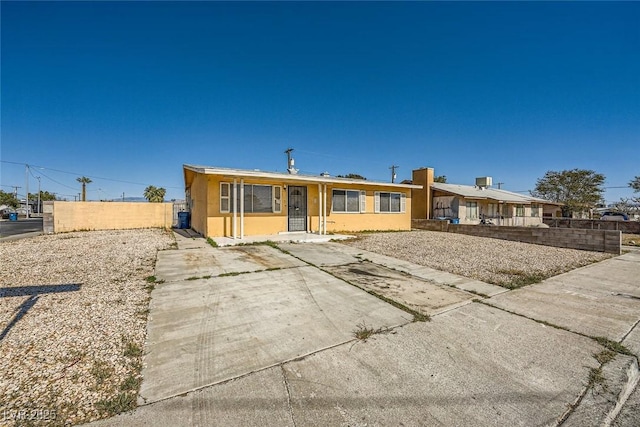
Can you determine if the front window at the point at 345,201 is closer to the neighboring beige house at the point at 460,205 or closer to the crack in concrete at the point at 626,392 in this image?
the neighboring beige house at the point at 460,205

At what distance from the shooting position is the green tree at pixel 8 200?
139 ft

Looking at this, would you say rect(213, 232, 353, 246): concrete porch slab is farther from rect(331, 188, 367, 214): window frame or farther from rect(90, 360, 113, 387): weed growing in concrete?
rect(90, 360, 113, 387): weed growing in concrete

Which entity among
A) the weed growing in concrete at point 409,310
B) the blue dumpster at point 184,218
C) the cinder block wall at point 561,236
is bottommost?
the weed growing in concrete at point 409,310

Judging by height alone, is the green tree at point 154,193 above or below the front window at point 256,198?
above

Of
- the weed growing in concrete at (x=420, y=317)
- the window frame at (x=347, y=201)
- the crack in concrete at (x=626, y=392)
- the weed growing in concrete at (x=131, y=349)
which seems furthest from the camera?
the window frame at (x=347, y=201)

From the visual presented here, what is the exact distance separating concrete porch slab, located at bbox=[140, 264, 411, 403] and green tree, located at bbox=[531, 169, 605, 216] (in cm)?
3407

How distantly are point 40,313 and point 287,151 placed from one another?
14159 millimetres

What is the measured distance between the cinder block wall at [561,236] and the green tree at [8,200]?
206ft

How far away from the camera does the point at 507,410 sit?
189 centimetres

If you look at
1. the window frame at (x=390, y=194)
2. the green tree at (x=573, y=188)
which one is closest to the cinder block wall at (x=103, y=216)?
the window frame at (x=390, y=194)

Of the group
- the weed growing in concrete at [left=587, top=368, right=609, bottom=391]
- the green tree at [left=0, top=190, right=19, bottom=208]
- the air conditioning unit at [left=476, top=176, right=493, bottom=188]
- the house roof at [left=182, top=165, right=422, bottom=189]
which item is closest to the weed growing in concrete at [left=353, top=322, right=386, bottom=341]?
the weed growing in concrete at [left=587, top=368, right=609, bottom=391]

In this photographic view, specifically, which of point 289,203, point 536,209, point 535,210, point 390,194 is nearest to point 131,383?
point 289,203

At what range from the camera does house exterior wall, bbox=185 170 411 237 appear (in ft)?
32.2

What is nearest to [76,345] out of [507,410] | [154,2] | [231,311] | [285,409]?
[231,311]
